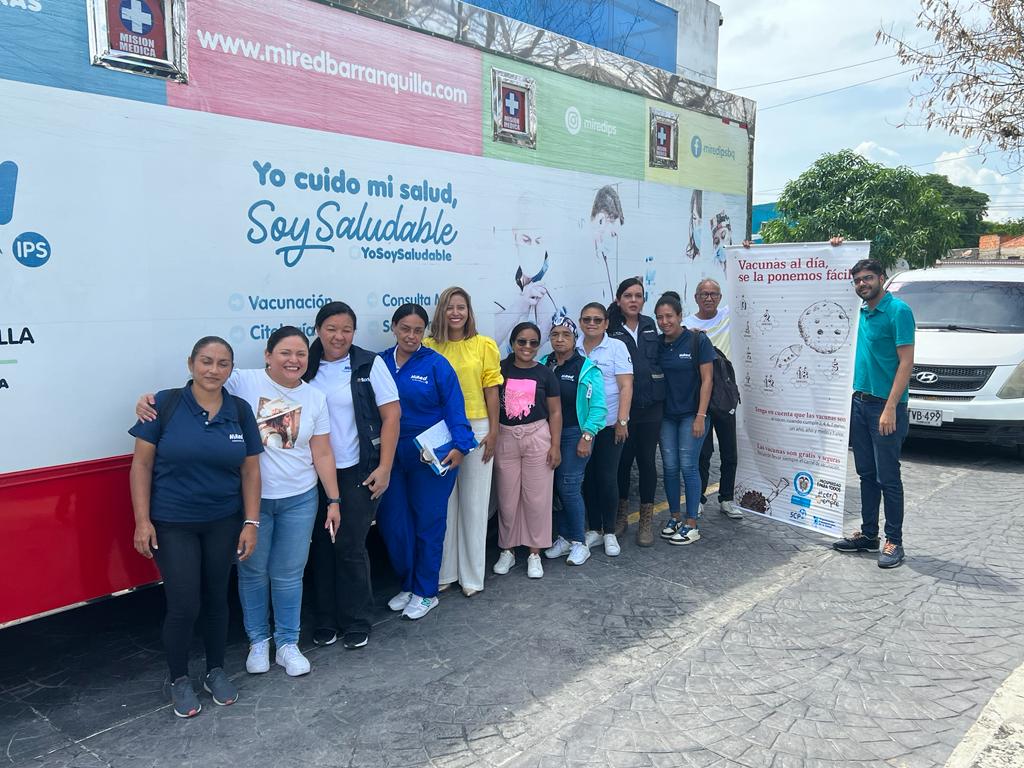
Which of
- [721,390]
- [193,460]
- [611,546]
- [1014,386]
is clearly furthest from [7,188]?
[1014,386]

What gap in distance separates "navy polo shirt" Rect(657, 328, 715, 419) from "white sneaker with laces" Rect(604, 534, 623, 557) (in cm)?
94

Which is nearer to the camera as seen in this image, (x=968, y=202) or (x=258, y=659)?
(x=258, y=659)

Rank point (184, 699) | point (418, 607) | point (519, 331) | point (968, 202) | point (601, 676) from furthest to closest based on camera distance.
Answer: point (968, 202), point (519, 331), point (418, 607), point (601, 676), point (184, 699)

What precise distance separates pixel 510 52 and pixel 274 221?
187 centimetres

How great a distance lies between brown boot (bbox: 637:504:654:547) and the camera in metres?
5.26

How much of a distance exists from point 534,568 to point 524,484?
0.52 m

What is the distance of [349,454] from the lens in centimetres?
370

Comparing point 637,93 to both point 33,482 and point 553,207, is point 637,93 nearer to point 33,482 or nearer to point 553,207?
point 553,207

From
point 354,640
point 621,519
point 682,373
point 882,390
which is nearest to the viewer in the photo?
point 354,640

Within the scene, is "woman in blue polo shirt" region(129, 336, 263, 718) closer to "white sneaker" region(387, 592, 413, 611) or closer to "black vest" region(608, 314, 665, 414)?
"white sneaker" region(387, 592, 413, 611)

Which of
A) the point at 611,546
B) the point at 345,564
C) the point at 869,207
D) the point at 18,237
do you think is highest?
the point at 869,207

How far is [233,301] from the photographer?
3.39 m

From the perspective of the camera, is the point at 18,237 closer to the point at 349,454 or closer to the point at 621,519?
the point at 349,454

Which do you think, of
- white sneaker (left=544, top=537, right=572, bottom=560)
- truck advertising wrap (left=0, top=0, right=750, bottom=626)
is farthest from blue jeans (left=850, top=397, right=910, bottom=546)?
truck advertising wrap (left=0, top=0, right=750, bottom=626)
